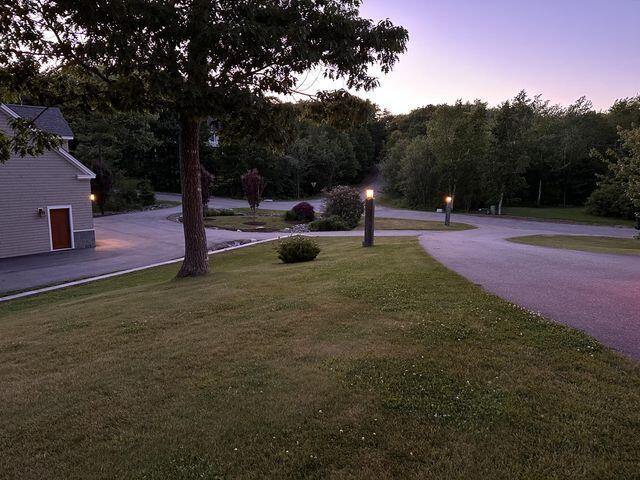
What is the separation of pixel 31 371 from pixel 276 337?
274 centimetres

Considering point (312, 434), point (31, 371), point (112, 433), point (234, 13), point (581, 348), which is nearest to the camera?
point (312, 434)

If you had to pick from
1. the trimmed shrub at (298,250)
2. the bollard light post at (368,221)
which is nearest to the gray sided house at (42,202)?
the trimmed shrub at (298,250)

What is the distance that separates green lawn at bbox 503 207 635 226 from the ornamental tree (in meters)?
30.5

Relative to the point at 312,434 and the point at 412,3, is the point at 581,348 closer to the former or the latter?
the point at 312,434

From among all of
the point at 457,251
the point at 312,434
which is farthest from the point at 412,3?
the point at 312,434

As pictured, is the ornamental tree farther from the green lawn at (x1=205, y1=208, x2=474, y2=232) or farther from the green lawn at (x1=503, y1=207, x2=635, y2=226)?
the green lawn at (x1=503, y1=207, x2=635, y2=226)

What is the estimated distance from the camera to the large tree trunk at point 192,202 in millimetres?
10930

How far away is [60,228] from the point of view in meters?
20.0

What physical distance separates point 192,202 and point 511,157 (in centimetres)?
3280

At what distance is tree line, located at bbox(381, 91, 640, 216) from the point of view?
1453 inches

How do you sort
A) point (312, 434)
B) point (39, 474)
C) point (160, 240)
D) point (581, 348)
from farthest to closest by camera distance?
1. point (160, 240)
2. point (581, 348)
3. point (312, 434)
4. point (39, 474)

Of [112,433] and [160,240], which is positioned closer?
[112,433]

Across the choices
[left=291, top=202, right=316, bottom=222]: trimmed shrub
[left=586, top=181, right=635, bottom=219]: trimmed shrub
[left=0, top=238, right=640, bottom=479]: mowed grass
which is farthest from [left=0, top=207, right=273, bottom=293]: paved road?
[left=586, top=181, right=635, bottom=219]: trimmed shrub

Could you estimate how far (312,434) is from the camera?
304 centimetres
